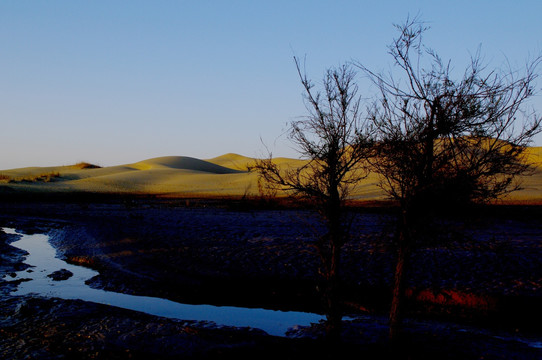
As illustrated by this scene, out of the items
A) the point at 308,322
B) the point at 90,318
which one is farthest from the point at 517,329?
the point at 90,318

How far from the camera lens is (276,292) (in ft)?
31.8

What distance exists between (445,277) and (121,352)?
689cm

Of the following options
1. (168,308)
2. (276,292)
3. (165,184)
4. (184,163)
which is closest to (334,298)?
(276,292)

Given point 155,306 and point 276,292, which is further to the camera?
point 276,292

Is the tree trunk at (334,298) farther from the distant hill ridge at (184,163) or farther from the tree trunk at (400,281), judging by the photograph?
the distant hill ridge at (184,163)

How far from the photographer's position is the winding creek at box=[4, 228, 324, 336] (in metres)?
8.14

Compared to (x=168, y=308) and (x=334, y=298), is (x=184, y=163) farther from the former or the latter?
(x=334, y=298)

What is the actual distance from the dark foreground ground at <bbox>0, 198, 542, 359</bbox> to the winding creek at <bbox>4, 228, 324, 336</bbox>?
1.11 feet

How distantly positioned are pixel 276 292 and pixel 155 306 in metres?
2.46

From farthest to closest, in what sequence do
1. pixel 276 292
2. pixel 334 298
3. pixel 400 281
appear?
pixel 276 292 < pixel 334 298 < pixel 400 281

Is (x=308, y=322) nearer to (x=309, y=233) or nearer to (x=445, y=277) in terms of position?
(x=445, y=277)

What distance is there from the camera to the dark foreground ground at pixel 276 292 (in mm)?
6344

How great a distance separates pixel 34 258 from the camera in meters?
14.0

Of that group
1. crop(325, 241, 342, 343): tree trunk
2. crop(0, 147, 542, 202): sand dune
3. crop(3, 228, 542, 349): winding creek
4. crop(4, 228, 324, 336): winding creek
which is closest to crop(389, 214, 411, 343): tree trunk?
crop(325, 241, 342, 343): tree trunk
